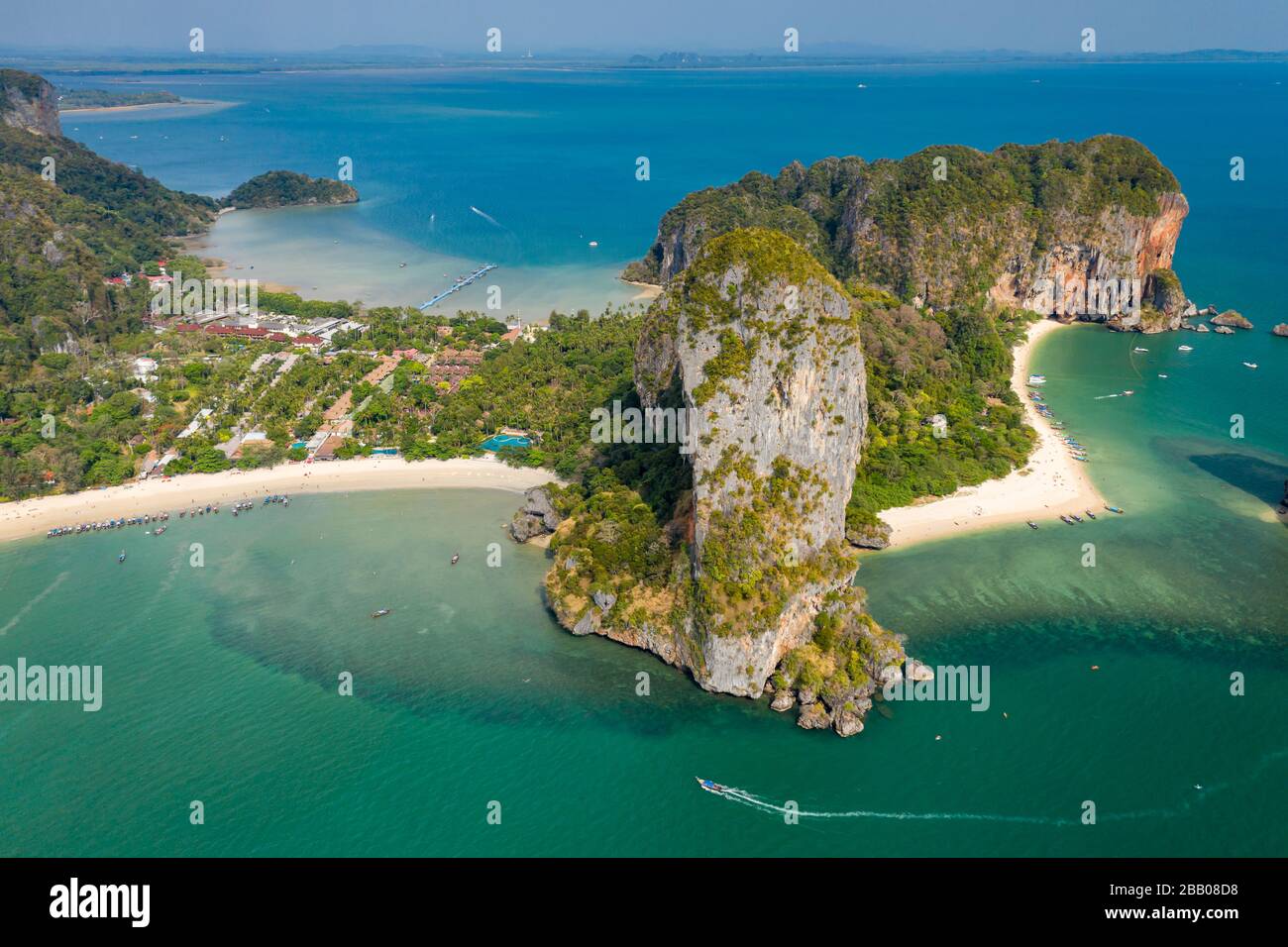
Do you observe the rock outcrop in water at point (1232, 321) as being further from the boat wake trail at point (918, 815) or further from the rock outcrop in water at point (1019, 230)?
the boat wake trail at point (918, 815)

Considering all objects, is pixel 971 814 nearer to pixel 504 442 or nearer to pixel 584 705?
pixel 584 705

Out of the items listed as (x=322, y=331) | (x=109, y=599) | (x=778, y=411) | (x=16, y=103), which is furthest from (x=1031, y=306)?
(x=16, y=103)

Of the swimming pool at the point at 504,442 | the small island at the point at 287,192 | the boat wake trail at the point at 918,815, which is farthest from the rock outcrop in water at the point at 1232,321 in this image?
the small island at the point at 287,192

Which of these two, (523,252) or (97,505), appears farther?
(523,252)

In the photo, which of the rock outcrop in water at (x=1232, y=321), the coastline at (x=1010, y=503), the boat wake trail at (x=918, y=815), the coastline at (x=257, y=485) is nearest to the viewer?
the boat wake trail at (x=918, y=815)

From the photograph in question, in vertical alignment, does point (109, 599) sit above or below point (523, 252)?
below

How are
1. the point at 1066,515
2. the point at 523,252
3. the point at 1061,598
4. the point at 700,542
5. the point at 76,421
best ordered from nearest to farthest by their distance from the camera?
the point at 700,542 → the point at 1061,598 → the point at 1066,515 → the point at 76,421 → the point at 523,252

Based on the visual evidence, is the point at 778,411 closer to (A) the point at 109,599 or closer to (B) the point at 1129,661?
(B) the point at 1129,661
